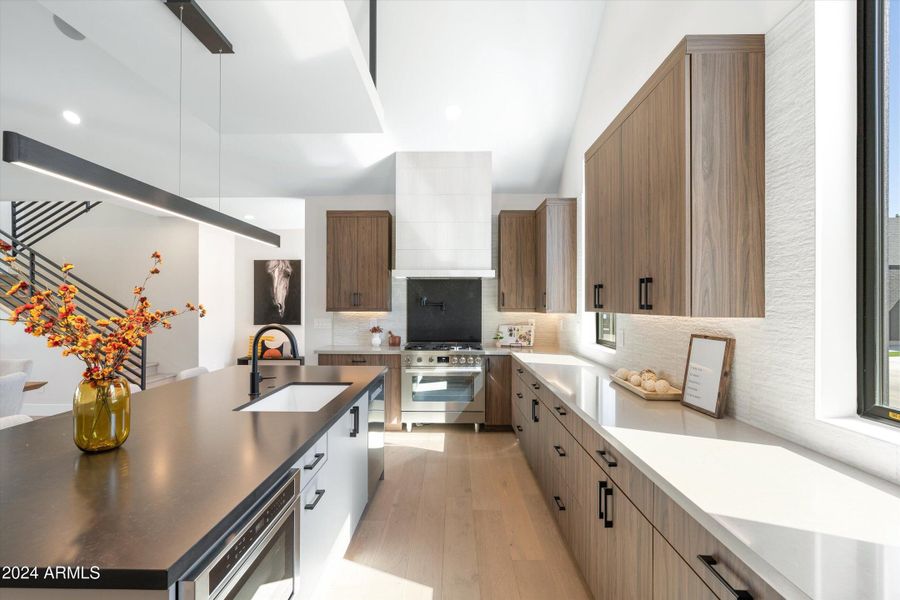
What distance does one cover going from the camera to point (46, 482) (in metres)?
1.15

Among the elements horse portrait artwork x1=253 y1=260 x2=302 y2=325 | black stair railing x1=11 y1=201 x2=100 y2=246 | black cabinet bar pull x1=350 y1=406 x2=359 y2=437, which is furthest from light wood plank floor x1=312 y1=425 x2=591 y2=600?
black stair railing x1=11 y1=201 x2=100 y2=246

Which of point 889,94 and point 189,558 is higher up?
point 889,94

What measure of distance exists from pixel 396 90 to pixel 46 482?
12.8 ft

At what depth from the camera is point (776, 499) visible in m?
1.06

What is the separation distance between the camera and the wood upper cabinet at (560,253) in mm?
4152

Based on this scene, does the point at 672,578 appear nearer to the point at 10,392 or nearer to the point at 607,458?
the point at 607,458

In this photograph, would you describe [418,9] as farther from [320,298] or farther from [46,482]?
[46,482]

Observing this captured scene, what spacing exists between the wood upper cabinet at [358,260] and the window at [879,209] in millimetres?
3975

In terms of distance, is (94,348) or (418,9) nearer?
(94,348)

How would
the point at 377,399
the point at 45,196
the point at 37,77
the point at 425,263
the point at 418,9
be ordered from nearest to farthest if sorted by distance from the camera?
the point at 377,399 < the point at 37,77 < the point at 418,9 < the point at 425,263 < the point at 45,196

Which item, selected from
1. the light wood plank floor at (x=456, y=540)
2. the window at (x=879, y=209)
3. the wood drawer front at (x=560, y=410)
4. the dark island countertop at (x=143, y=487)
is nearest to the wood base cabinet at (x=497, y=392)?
the light wood plank floor at (x=456, y=540)

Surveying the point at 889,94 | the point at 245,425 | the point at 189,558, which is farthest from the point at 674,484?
the point at 245,425

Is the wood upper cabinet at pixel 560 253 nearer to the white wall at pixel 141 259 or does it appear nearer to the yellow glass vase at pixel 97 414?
the yellow glass vase at pixel 97 414

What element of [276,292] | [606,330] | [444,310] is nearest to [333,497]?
[606,330]
